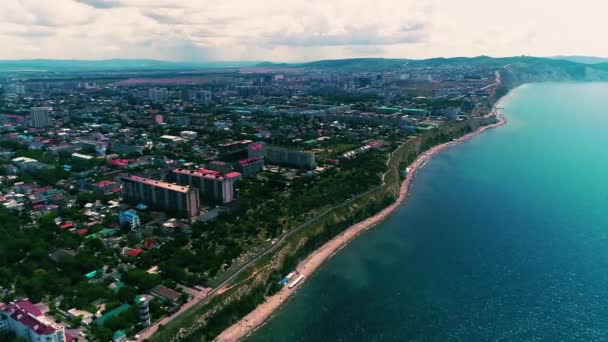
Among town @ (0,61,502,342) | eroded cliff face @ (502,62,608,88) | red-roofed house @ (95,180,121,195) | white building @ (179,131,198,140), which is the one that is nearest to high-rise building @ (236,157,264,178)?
town @ (0,61,502,342)

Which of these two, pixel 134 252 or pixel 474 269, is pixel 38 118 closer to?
pixel 134 252

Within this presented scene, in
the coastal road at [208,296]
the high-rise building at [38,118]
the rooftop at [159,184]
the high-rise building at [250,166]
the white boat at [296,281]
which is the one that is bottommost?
the white boat at [296,281]

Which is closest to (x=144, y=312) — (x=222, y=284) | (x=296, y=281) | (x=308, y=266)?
(x=222, y=284)

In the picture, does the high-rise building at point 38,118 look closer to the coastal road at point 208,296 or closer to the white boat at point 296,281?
the coastal road at point 208,296

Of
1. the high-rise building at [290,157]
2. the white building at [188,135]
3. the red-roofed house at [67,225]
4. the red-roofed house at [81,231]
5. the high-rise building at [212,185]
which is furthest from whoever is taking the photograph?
the white building at [188,135]

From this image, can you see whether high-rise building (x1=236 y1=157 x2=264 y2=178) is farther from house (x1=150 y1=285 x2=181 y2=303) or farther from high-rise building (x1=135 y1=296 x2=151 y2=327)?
high-rise building (x1=135 y1=296 x2=151 y2=327)

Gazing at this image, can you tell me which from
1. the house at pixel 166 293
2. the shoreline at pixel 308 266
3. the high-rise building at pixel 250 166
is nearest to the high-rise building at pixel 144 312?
the house at pixel 166 293

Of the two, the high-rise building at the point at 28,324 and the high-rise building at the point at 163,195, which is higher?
the high-rise building at the point at 163,195
